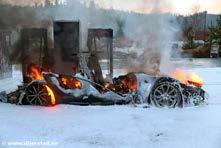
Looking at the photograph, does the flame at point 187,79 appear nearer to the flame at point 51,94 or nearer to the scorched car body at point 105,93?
the scorched car body at point 105,93

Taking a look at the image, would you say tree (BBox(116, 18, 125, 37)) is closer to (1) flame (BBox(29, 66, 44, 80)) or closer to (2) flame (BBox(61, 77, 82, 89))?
(1) flame (BBox(29, 66, 44, 80))

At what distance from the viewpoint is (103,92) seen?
10273 millimetres

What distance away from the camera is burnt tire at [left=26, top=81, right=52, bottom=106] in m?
10.1

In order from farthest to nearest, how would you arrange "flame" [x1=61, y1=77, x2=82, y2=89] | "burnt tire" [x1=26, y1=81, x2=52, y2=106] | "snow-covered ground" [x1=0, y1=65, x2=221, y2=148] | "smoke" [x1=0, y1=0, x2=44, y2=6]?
1. "smoke" [x1=0, y1=0, x2=44, y2=6]
2. "flame" [x1=61, y1=77, x2=82, y2=89]
3. "burnt tire" [x1=26, y1=81, x2=52, y2=106]
4. "snow-covered ground" [x1=0, y1=65, x2=221, y2=148]

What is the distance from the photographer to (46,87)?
399 inches

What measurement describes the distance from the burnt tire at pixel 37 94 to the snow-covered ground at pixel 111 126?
306 millimetres

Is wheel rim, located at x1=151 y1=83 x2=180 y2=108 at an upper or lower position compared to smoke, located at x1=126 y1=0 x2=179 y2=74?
lower

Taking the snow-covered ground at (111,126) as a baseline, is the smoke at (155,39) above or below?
above

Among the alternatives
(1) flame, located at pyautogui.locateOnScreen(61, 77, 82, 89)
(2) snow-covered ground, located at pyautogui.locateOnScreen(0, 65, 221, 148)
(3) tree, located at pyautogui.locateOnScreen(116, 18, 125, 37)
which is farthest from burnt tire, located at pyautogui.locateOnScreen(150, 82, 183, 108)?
(3) tree, located at pyautogui.locateOnScreen(116, 18, 125, 37)

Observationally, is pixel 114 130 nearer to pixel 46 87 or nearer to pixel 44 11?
pixel 46 87

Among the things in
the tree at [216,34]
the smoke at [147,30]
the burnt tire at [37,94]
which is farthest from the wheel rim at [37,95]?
the tree at [216,34]

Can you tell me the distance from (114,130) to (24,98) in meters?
3.24

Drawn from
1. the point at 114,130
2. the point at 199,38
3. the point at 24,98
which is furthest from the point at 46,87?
the point at 199,38

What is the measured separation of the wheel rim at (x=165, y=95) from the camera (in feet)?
32.8
